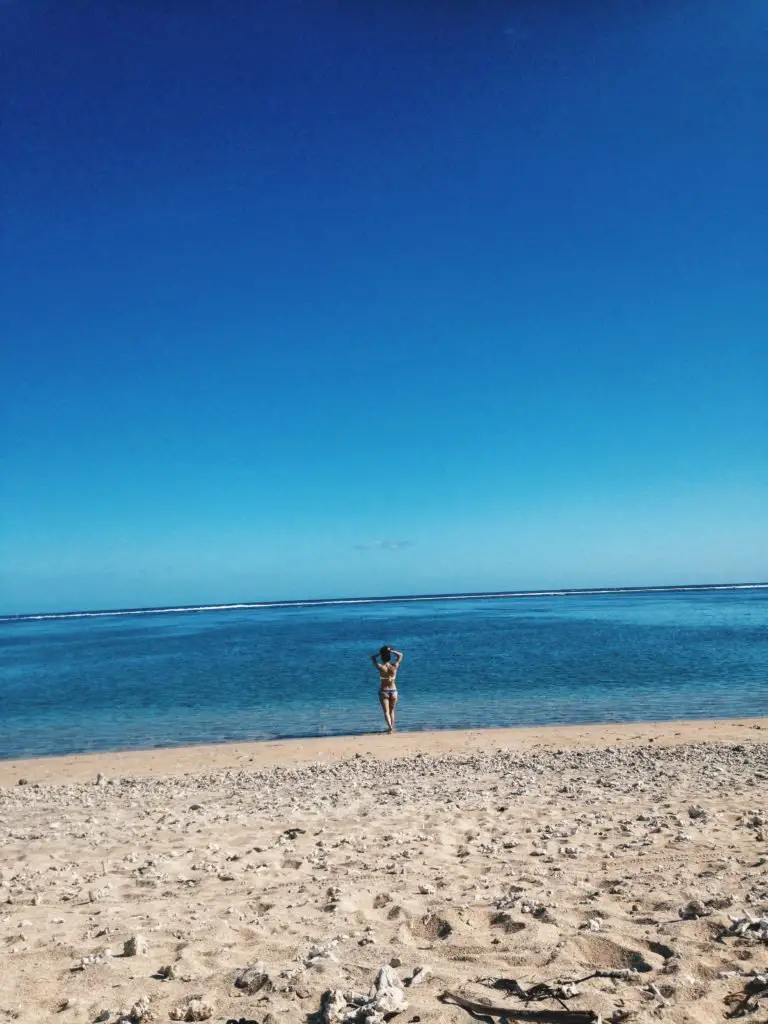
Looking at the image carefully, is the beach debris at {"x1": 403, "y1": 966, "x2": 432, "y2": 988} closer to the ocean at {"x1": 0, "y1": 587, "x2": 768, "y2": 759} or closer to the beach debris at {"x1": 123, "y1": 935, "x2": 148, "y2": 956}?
the beach debris at {"x1": 123, "y1": 935, "x2": 148, "y2": 956}

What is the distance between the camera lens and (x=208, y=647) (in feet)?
180

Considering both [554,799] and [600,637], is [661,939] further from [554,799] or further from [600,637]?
[600,637]

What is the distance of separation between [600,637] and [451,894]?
46.7m

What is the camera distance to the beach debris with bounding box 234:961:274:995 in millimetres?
4891

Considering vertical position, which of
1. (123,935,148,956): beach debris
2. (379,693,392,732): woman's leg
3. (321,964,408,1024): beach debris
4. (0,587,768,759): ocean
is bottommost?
(0,587,768,759): ocean

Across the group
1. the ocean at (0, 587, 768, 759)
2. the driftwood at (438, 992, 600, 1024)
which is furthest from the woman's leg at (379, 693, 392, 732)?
the driftwood at (438, 992, 600, 1024)

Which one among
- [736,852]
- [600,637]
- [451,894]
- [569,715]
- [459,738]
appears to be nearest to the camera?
[451,894]

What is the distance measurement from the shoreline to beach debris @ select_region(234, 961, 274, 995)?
10684 mm

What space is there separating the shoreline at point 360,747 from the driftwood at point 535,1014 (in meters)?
11.5

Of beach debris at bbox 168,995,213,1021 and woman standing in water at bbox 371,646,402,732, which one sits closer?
beach debris at bbox 168,995,213,1021

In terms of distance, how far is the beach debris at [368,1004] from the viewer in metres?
4.36

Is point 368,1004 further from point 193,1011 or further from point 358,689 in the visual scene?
point 358,689

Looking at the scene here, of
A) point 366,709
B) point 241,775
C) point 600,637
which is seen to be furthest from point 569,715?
point 600,637

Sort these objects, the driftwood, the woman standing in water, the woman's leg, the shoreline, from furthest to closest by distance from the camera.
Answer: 1. the woman standing in water
2. the woman's leg
3. the shoreline
4. the driftwood
